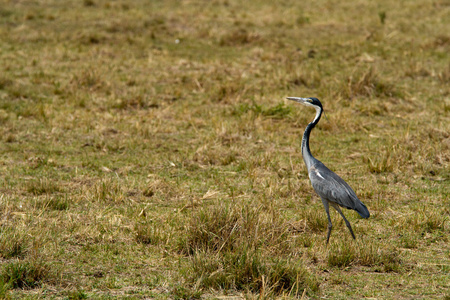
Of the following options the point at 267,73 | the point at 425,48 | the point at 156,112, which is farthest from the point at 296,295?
the point at 425,48

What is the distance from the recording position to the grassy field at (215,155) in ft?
19.3

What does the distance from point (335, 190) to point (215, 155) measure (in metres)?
3.72

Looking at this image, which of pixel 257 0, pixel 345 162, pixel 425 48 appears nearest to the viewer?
pixel 345 162

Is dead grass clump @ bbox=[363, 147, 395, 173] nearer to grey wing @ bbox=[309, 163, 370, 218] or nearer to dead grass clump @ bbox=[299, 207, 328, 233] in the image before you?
dead grass clump @ bbox=[299, 207, 328, 233]

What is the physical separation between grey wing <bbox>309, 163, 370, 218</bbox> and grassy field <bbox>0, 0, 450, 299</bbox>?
0.43 meters

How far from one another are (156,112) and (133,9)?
40.4 ft

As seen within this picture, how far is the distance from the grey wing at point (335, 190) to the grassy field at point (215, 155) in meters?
0.43

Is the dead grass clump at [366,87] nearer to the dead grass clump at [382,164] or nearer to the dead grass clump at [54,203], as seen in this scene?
the dead grass clump at [382,164]

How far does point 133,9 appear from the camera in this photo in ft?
78.2

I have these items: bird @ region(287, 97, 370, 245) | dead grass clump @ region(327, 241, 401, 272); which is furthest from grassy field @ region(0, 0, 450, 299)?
bird @ region(287, 97, 370, 245)

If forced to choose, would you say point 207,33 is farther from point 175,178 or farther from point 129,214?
point 129,214

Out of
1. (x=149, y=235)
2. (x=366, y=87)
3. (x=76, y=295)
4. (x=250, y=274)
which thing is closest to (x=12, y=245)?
(x=76, y=295)

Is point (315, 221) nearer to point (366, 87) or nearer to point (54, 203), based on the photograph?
point (54, 203)

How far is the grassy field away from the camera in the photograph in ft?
19.3
